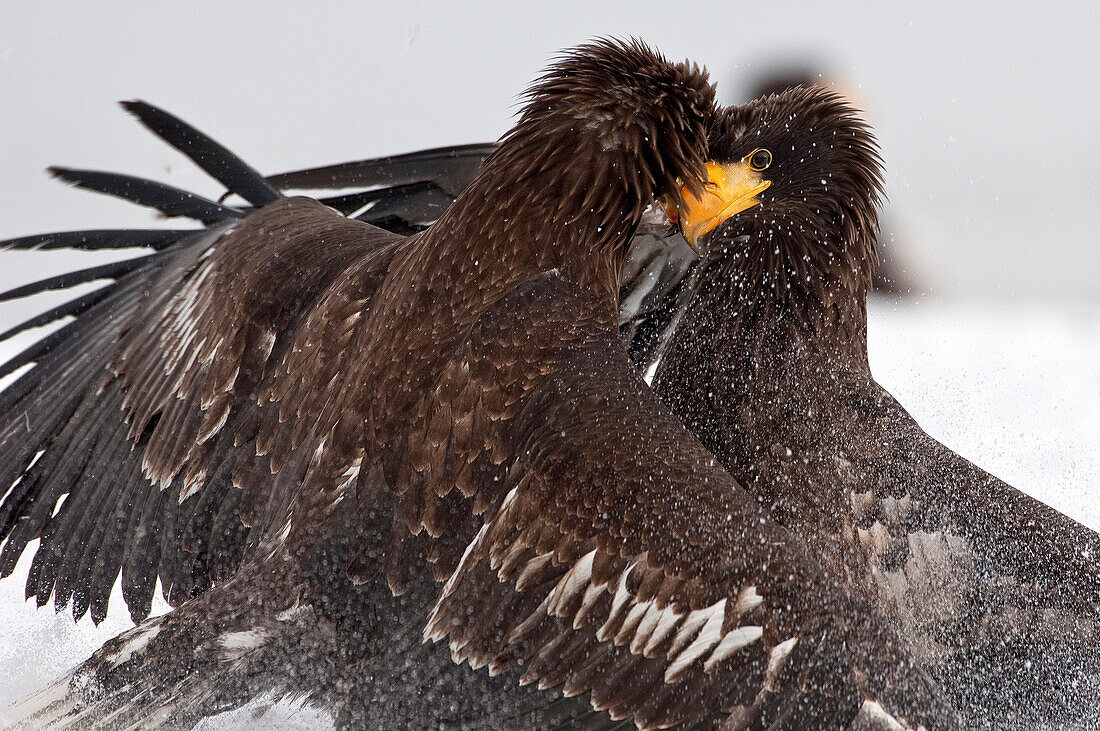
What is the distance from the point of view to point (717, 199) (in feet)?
10.7

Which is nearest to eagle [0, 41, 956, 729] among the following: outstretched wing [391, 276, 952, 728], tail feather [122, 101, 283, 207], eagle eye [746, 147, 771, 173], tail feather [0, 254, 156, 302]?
outstretched wing [391, 276, 952, 728]

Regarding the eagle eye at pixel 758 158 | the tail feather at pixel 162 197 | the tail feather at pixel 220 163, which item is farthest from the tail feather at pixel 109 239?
the eagle eye at pixel 758 158

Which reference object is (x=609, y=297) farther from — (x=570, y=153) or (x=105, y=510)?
(x=105, y=510)

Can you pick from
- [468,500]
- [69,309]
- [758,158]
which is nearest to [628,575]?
[468,500]

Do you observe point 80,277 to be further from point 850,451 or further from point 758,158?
point 850,451

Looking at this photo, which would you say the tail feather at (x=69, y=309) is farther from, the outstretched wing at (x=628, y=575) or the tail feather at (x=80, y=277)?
the outstretched wing at (x=628, y=575)

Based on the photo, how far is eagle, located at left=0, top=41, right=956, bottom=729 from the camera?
7.44 ft

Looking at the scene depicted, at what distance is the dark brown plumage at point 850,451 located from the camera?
10.1ft

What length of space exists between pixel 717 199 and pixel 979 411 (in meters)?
5.37

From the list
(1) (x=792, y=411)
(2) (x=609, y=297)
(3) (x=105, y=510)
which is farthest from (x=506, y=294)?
(3) (x=105, y=510)

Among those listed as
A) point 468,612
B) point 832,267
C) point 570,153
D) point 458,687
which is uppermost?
point 570,153

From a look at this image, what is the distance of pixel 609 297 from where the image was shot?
117 inches

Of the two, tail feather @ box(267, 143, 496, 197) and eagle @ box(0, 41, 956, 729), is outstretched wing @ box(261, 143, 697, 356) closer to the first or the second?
tail feather @ box(267, 143, 496, 197)

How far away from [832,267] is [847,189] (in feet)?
0.82
